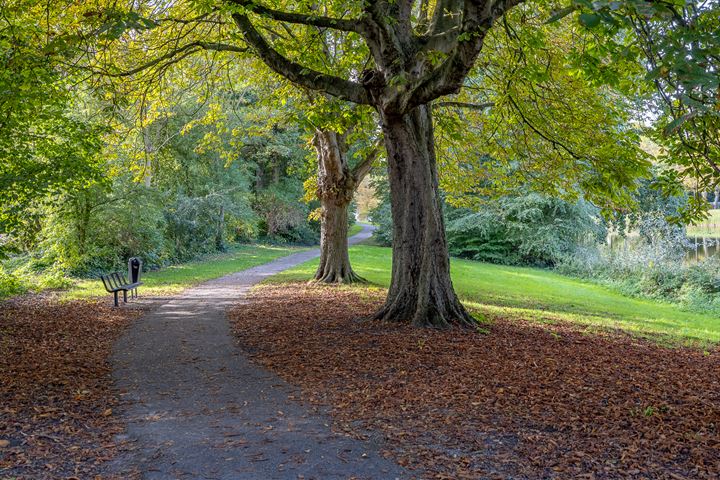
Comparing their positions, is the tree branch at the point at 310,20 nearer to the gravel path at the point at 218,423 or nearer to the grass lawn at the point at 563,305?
the gravel path at the point at 218,423

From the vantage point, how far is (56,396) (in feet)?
19.8

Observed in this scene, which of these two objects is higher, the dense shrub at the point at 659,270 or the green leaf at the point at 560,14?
the green leaf at the point at 560,14

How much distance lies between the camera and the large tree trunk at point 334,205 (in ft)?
56.2

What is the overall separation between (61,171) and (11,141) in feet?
3.14

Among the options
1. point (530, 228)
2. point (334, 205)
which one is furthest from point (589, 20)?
point (530, 228)

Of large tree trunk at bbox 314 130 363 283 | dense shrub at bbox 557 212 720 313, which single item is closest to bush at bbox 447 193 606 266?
dense shrub at bbox 557 212 720 313

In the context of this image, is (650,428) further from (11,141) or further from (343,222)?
(343,222)

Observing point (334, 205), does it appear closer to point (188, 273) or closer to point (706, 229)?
point (188, 273)

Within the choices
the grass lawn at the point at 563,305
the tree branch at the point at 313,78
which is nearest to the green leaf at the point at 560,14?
the tree branch at the point at 313,78

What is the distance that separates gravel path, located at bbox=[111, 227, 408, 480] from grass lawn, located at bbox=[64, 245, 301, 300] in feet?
24.3

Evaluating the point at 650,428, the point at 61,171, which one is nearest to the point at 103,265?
the point at 61,171

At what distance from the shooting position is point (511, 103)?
10812 mm

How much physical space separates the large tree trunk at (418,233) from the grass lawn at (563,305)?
2177mm

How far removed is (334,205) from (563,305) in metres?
7.42
